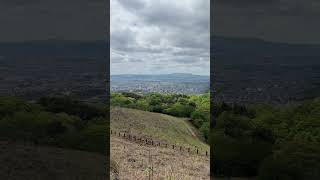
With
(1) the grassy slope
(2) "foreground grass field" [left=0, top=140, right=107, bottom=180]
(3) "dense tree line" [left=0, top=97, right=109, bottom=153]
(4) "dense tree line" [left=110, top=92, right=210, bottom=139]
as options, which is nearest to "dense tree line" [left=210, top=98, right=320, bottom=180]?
(2) "foreground grass field" [left=0, top=140, right=107, bottom=180]

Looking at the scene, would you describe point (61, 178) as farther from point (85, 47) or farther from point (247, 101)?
point (247, 101)

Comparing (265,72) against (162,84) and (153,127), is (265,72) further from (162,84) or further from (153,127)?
(162,84)

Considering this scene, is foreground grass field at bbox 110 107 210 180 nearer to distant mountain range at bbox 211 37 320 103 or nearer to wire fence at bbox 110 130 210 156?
wire fence at bbox 110 130 210 156

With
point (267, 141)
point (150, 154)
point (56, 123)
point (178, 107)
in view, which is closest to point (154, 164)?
point (150, 154)

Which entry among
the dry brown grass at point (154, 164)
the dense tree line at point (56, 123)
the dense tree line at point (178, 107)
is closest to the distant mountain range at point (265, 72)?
the dry brown grass at point (154, 164)

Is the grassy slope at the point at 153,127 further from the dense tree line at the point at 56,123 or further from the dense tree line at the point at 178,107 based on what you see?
the dense tree line at the point at 56,123
